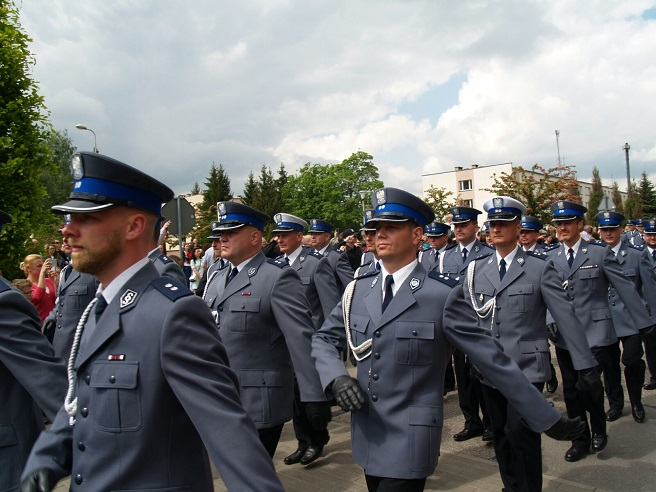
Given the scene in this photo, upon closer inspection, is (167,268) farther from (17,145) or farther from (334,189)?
(334,189)

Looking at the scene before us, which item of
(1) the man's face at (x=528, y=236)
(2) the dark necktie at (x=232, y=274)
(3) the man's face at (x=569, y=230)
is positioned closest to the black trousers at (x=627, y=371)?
(3) the man's face at (x=569, y=230)

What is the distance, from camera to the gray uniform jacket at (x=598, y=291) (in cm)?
621

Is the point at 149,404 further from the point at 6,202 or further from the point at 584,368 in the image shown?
the point at 6,202

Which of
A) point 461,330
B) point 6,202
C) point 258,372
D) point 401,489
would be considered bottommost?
point 401,489

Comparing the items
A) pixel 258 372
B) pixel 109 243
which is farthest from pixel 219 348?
pixel 258 372

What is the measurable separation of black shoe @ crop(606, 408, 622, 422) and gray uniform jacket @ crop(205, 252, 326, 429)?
14.2ft

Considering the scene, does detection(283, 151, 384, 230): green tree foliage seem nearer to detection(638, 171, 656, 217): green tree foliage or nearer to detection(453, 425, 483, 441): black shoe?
detection(638, 171, 656, 217): green tree foliage

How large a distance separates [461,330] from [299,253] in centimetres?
447

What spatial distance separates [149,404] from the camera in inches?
77.1

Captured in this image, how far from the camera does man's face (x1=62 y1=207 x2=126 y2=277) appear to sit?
210 cm

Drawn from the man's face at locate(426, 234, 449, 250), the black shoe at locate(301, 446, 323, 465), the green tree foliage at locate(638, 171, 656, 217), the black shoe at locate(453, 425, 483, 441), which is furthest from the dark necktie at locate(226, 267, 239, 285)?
the green tree foliage at locate(638, 171, 656, 217)

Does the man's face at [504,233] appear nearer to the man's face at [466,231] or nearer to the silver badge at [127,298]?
the man's face at [466,231]

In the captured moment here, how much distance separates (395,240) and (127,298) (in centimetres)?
181

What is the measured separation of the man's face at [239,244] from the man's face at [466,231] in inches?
175
